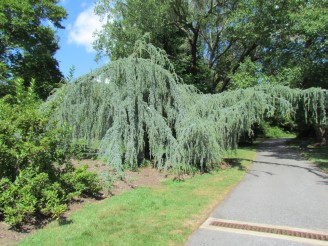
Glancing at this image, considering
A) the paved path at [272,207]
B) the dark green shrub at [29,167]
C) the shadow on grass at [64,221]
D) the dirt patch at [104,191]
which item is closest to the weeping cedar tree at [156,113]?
the dirt patch at [104,191]

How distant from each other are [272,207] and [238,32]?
13.9 m

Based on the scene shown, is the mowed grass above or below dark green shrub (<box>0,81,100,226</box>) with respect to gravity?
below

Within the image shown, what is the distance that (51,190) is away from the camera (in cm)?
546

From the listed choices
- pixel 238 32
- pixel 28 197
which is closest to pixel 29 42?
pixel 238 32

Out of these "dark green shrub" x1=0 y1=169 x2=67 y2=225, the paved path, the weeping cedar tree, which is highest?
the weeping cedar tree

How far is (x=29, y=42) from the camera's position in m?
19.8

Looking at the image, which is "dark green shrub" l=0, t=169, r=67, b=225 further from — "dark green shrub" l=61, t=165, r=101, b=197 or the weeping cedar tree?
the weeping cedar tree

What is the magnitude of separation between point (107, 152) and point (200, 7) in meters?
14.9

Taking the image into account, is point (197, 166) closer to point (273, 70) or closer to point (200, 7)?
point (273, 70)

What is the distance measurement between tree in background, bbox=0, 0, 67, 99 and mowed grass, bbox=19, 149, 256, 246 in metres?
14.4

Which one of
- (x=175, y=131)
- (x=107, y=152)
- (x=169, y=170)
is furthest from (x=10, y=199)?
(x=175, y=131)

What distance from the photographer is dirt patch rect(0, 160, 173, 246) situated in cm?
464

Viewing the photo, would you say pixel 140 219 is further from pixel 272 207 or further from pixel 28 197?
pixel 272 207

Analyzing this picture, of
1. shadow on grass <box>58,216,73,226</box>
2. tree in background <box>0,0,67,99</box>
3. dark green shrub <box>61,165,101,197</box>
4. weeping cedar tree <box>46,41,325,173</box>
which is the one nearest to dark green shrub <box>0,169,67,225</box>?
shadow on grass <box>58,216,73,226</box>
